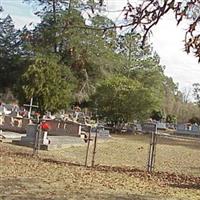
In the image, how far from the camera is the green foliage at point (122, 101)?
5456 cm

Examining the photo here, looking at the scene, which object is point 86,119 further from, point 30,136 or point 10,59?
point 30,136

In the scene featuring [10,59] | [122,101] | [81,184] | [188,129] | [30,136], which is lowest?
[81,184]

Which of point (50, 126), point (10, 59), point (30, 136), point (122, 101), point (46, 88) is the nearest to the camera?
point (30, 136)

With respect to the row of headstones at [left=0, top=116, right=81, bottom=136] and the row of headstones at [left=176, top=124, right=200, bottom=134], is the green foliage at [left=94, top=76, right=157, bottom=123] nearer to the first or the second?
the row of headstones at [left=176, top=124, right=200, bottom=134]

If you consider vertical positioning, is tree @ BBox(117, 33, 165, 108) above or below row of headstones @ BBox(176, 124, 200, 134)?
above

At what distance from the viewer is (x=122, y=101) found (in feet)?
178

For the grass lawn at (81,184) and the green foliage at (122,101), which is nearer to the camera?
the grass lawn at (81,184)

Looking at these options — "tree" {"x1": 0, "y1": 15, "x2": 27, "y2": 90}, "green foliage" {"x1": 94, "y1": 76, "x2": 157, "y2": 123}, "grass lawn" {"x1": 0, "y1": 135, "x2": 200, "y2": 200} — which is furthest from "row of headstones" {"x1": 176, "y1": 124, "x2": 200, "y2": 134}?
"grass lawn" {"x1": 0, "y1": 135, "x2": 200, "y2": 200}

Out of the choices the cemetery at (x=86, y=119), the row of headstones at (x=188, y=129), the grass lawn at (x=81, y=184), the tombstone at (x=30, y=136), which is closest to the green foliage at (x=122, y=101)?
the cemetery at (x=86, y=119)

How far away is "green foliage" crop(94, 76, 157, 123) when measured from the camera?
54562 mm

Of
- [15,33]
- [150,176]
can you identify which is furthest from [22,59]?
[150,176]

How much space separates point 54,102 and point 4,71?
27.2 m

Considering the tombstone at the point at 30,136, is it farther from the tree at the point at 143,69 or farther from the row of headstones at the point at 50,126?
the tree at the point at 143,69

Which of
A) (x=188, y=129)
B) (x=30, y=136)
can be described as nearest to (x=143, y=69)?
(x=188, y=129)
